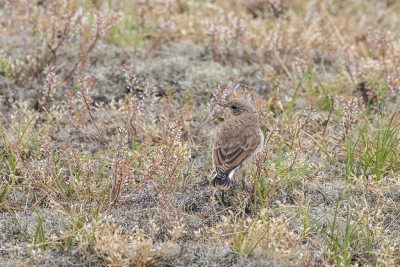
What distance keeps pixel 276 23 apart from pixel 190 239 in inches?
218

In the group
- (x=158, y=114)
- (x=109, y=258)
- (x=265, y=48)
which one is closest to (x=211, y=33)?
(x=265, y=48)

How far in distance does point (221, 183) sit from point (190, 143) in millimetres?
1273

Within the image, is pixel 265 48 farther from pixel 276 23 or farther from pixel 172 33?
pixel 172 33

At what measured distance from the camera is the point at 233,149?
500cm

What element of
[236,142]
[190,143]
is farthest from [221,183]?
[190,143]

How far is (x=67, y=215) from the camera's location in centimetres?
419

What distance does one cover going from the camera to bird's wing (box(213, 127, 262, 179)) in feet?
15.6

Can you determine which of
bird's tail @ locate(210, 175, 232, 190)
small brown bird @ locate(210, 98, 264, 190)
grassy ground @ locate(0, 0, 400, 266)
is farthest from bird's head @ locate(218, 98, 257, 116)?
bird's tail @ locate(210, 175, 232, 190)

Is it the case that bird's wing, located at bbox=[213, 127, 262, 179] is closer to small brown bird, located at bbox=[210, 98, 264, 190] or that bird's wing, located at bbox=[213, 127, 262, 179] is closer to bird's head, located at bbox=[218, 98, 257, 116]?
small brown bird, located at bbox=[210, 98, 264, 190]

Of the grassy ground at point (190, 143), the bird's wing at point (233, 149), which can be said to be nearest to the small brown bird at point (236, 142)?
the bird's wing at point (233, 149)

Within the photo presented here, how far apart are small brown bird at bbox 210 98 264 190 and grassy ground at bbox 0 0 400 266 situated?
0.58ft

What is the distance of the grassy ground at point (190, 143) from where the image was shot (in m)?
3.90

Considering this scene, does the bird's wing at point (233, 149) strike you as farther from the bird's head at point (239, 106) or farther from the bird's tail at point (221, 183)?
the bird's head at point (239, 106)

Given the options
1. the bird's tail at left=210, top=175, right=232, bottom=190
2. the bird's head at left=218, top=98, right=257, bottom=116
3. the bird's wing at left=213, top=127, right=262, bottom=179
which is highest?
the bird's head at left=218, top=98, right=257, bottom=116
